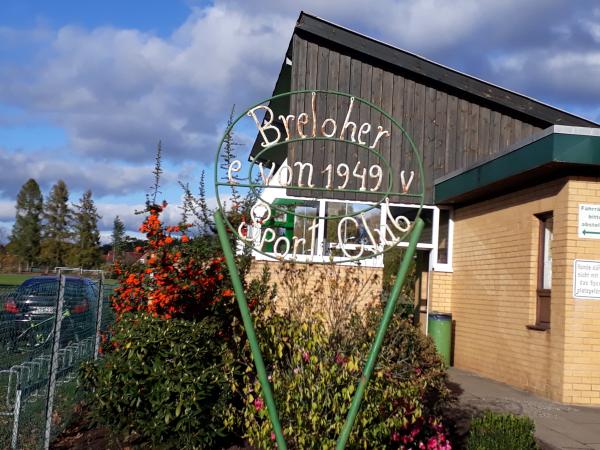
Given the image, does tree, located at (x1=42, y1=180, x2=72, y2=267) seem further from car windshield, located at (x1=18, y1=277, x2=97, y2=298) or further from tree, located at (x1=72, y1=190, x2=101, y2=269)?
car windshield, located at (x1=18, y1=277, x2=97, y2=298)

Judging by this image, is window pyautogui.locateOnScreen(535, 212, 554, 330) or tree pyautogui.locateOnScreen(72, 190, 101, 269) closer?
window pyautogui.locateOnScreen(535, 212, 554, 330)

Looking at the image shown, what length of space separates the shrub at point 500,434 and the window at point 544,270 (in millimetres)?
5267

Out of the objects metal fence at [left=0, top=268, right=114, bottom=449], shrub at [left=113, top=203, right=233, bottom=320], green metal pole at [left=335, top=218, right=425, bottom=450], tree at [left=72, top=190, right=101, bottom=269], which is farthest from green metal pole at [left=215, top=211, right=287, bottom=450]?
tree at [left=72, top=190, right=101, bottom=269]

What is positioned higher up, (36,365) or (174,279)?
(174,279)

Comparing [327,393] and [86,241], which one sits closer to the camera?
[327,393]

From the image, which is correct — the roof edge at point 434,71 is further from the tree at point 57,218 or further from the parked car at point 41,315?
the tree at point 57,218

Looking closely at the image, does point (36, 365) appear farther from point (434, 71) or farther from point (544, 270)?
point (434, 71)

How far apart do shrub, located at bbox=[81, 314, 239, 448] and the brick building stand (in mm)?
1293

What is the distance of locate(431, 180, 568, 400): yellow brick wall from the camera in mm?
11156

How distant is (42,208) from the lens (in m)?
70.9

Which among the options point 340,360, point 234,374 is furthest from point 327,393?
point 234,374

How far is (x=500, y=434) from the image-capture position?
6.32 m

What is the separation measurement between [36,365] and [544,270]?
310 inches

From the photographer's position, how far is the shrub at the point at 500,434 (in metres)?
6.24
